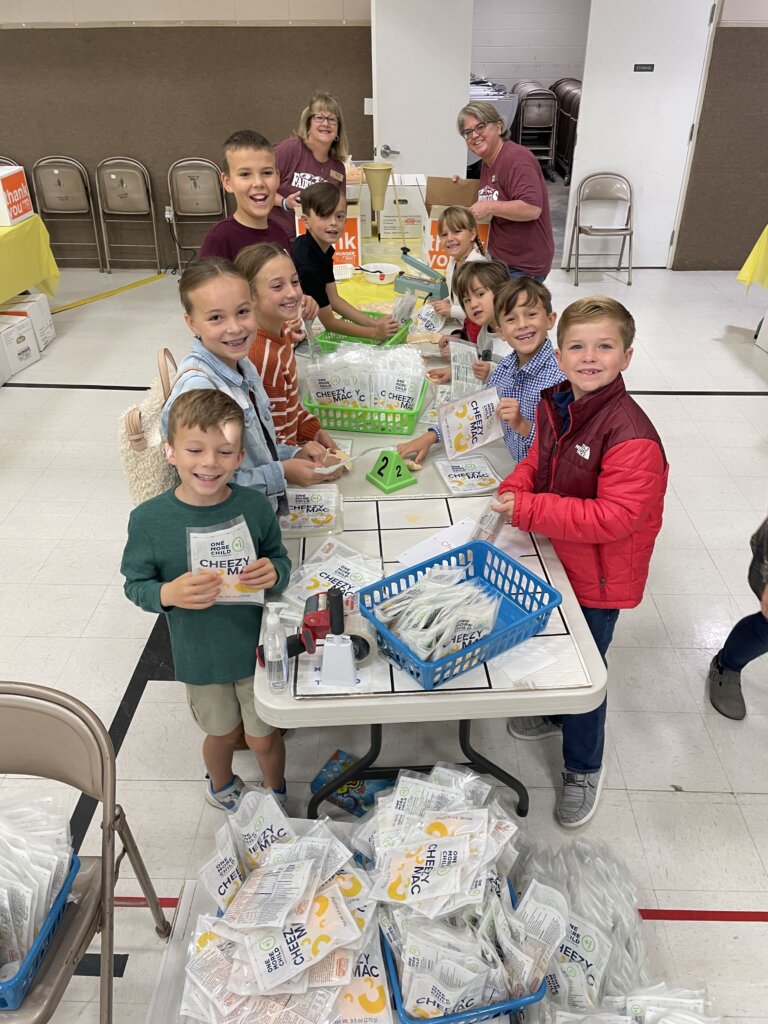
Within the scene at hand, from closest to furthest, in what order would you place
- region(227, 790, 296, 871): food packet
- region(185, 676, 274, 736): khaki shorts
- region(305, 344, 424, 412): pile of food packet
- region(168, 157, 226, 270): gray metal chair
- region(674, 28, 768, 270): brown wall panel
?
region(227, 790, 296, 871): food packet → region(185, 676, 274, 736): khaki shorts → region(305, 344, 424, 412): pile of food packet → region(674, 28, 768, 270): brown wall panel → region(168, 157, 226, 270): gray metal chair

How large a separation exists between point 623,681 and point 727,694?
35 centimetres

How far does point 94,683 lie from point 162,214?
5.49 m

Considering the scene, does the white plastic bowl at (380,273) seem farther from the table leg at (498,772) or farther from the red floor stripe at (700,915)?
the red floor stripe at (700,915)

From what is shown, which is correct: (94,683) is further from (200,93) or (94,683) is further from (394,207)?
(200,93)

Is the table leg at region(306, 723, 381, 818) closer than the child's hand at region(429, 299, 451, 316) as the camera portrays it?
Yes

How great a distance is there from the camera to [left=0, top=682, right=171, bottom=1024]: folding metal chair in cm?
157

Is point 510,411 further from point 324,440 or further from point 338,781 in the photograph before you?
point 338,781

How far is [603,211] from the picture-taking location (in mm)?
6992

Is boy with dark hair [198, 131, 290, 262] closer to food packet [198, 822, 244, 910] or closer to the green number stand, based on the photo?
the green number stand

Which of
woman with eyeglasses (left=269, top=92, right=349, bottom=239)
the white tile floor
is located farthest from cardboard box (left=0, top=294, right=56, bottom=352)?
woman with eyeglasses (left=269, top=92, right=349, bottom=239)

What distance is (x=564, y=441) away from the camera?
1.98 metres

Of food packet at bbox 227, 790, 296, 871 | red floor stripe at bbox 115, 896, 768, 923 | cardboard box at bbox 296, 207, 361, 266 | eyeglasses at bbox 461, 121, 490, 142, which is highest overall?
eyeglasses at bbox 461, 121, 490, 142

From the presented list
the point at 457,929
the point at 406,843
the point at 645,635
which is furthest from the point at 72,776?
the point at 645,635

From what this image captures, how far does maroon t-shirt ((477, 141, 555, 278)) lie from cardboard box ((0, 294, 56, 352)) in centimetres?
322
